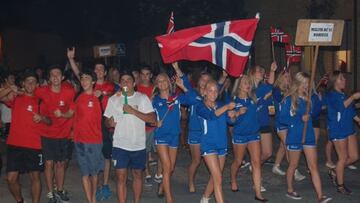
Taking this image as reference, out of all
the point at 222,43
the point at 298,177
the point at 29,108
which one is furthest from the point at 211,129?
the point at 298,177

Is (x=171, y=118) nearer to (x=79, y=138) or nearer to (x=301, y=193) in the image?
(x=79, y=138)

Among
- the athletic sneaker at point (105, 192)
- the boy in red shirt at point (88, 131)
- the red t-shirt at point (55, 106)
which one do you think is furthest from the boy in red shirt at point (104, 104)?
the red t-shirt at point (55, 106)

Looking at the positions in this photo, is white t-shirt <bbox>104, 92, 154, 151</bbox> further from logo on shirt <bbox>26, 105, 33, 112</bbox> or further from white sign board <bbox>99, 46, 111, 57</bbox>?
white sign board <bbox>99, 46, 111, 57</bbox>

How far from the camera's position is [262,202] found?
8.48 meters

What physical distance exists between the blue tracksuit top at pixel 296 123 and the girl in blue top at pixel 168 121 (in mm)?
1363

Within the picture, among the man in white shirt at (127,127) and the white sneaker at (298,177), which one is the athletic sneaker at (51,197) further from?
the white sneaker at (298,177)

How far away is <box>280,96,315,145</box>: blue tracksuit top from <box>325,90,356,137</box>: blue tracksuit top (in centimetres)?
67

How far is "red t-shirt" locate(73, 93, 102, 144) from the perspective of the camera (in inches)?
310

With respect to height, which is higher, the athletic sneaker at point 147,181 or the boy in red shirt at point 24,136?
the boy in red shirt at point 24,136

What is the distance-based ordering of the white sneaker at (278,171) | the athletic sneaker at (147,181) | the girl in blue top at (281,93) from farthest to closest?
the white sneaker at (278,171)
the athletic sneaker at (147,181)
the girl in blue top at (281,93)

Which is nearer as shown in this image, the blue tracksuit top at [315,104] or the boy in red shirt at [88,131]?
the boy in red shirt at [88,131]

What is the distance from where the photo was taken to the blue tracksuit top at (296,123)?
8.20 m

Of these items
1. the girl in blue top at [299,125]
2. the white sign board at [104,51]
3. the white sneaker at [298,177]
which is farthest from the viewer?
the white sign board at [104,51]

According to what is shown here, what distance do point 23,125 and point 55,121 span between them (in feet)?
1.85
